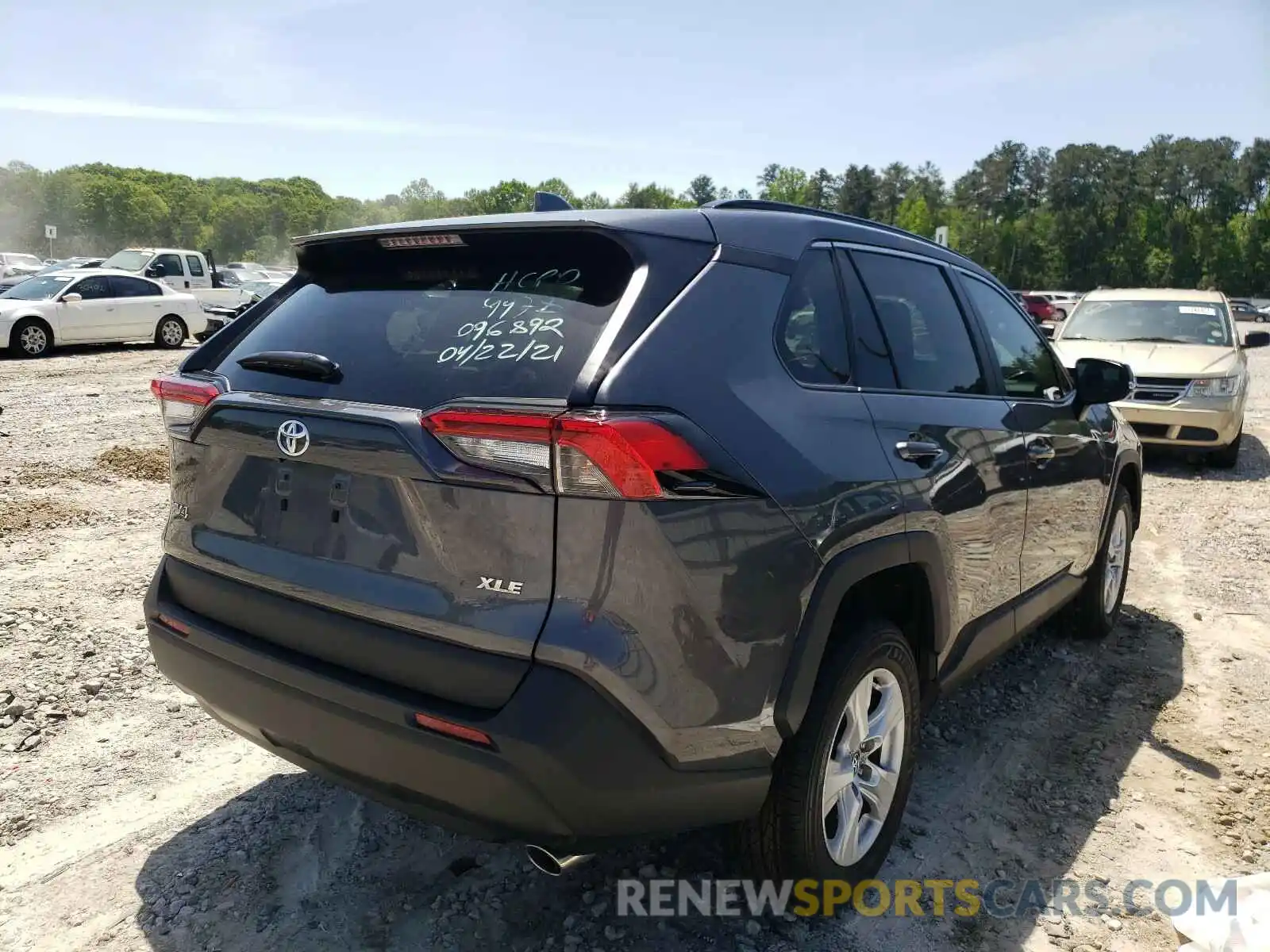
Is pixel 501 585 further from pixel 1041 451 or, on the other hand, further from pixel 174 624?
pixel 1041 451

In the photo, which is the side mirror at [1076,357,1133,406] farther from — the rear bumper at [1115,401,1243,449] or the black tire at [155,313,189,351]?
the black tire at [155,313,189,351]

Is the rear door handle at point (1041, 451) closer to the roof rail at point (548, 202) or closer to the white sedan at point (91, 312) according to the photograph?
the roof rail at point (548, 202)

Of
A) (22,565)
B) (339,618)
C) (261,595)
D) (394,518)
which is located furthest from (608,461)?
(22,565)

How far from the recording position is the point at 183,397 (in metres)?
2.59

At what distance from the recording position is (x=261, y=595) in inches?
92.4

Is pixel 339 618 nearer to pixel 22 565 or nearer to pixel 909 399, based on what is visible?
pixel 909 399

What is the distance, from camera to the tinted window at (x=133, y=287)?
55.5 ft

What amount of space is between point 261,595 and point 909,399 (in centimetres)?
195

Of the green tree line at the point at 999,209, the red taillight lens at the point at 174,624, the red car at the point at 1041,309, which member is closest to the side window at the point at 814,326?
the red taillight lens at the point at 174,624

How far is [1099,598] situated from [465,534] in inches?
151

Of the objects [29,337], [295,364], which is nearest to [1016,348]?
[295,364]

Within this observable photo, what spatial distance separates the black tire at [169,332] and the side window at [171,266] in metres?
3.77

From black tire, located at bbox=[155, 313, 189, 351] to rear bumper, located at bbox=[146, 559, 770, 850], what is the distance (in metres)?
17.5

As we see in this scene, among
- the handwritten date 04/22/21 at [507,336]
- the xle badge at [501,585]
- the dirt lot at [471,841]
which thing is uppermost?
the handwritten date 04/22/21 at [507,336]
